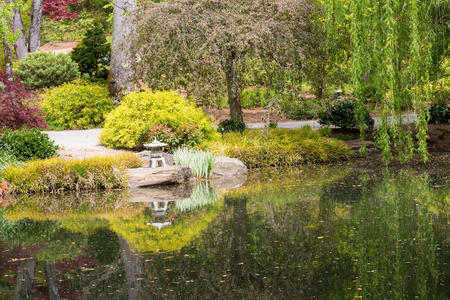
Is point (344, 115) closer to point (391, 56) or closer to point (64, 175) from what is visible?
point (391, 56)

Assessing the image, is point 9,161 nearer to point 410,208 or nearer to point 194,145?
point 194,145

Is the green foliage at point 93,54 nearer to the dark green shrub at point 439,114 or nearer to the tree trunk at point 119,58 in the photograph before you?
the tree trunk at point 119,58

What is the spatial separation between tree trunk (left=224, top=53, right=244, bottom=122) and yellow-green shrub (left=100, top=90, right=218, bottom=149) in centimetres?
117

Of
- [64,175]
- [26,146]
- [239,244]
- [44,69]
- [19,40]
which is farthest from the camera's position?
[19,40]

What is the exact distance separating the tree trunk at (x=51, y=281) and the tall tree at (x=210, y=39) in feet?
A: 26.3

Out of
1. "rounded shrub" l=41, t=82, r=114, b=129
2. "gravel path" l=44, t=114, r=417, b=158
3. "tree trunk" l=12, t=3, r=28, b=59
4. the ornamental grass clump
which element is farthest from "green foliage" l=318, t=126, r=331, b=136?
"tree trunk" l=12, t=3, r=28, b=59

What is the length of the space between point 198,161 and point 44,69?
35.4 feet

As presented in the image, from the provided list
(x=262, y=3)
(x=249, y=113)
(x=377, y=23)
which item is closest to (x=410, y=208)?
(x=377, y=23)

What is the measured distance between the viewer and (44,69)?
21500 mm

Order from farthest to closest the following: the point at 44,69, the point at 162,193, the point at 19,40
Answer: the point at 19,40 < the point at 44,69 < the point at 162,193

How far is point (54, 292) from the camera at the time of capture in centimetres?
538

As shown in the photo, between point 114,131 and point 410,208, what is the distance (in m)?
8.13

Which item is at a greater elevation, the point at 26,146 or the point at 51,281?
the point at 26,146

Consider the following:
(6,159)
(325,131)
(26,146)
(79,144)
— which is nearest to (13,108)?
(79,144)
